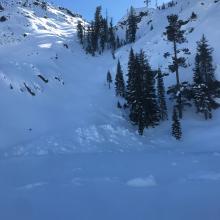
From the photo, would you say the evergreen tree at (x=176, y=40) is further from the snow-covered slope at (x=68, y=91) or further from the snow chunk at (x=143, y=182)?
the snow chunk at (x=143, y=182)

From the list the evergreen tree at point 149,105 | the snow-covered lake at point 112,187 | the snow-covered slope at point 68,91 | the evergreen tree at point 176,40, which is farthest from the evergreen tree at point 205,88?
the snow-covered lake at point 112,187

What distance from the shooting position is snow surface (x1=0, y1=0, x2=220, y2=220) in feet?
60.7

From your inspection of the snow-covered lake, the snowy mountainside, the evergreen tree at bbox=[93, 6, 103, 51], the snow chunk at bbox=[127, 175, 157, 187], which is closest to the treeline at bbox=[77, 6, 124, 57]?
the evergreen tree at bbox=[93, 6, 103, 51]

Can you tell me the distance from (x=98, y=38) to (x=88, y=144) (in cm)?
5913

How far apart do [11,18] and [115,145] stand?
2691 inches

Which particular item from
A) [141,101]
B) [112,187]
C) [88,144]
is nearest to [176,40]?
[141,101]

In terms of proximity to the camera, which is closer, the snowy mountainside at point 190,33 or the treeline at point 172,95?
the treeline at point 172,95

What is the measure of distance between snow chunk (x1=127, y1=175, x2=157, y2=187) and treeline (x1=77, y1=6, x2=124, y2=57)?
62.1m

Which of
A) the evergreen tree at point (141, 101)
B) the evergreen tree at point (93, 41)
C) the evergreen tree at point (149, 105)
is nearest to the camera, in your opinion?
the evergreen tree at point (141, 101)

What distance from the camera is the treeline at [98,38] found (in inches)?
3479

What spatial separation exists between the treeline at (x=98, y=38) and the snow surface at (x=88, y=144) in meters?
3.60

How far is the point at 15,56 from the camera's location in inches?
2655

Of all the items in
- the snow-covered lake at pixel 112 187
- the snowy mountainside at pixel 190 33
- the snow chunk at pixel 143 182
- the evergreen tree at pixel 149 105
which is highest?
the snowy mountainside at pixel 190 33

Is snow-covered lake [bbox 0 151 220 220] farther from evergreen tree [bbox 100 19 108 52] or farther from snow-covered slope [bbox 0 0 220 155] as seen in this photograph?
evergreen tree [bbox 100 19 108 52]
